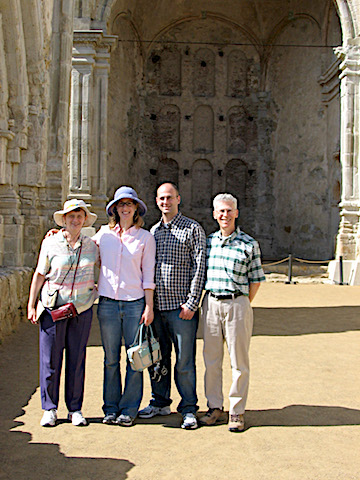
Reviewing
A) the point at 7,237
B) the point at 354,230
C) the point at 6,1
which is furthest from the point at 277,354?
the point at 354,230

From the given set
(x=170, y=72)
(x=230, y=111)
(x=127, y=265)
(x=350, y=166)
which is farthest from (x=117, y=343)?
(x=230, y=111)

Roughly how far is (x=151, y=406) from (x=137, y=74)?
62.7 feet

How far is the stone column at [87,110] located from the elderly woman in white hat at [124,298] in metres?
10.2

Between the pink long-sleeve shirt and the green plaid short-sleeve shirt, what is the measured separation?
430 millimetres

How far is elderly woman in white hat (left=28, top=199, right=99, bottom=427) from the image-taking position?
3.59 metres

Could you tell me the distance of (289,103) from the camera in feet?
67.8

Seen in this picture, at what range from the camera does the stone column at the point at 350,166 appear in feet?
45.9

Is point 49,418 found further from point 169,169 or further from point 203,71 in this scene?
point 203,71

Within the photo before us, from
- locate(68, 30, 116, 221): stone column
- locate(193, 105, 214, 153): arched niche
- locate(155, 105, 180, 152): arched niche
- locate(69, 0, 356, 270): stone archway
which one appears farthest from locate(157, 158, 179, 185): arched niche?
locate(68, 30, 116, 221): stone column

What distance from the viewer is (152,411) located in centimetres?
379

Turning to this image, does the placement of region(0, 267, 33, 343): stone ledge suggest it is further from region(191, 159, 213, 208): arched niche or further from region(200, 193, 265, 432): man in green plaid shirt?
region(191, 159, 213, 208): arched niche

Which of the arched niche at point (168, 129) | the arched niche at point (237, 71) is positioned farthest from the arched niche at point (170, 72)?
the arched niche at point (237, 71)

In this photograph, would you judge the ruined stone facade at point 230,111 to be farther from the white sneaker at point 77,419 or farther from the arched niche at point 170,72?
the white sneaker at point 77,419

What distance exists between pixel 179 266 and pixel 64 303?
0.85 m
